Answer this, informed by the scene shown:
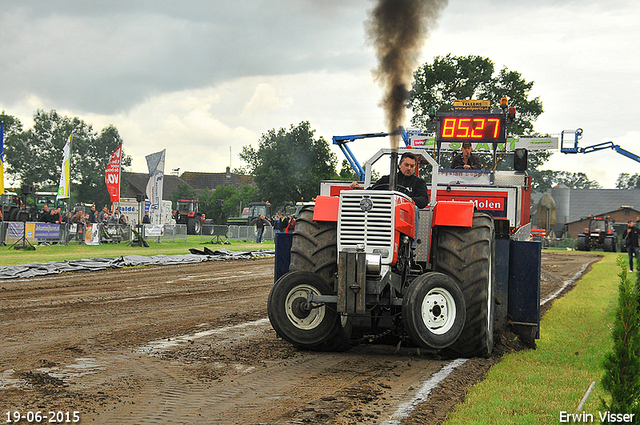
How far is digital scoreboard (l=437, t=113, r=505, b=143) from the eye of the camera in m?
12.1

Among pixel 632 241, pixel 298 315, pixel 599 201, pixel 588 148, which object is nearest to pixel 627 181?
pixel 599 201

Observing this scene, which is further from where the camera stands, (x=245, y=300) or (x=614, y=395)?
(x=245, y=300)

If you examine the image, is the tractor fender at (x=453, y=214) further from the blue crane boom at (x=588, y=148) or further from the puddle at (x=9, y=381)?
the blue crane boom at (x=588, y=148)

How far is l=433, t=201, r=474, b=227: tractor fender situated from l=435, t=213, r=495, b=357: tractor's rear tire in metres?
0.10

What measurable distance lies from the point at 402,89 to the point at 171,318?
454 cm

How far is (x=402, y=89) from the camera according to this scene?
8.89 meters

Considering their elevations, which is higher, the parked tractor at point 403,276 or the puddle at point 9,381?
the parked tractor at point 403,276

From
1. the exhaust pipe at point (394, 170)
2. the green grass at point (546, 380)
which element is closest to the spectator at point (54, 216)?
the green grass at point (546, 380)

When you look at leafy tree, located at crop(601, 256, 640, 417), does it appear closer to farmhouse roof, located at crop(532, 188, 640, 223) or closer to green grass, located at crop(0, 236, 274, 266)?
green grass, located at crop(0, 236, 274, 266)

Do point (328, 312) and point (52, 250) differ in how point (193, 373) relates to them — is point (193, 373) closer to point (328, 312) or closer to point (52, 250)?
point (328, 312)

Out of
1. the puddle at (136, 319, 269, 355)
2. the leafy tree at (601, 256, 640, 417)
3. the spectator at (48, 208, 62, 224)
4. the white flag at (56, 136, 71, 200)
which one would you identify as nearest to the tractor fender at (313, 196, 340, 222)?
the puddle at (136, 319, 269, 355)

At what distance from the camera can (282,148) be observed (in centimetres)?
6900

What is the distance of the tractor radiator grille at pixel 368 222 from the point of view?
6.57 m

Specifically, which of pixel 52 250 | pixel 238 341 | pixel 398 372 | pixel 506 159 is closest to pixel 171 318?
pixel 238 341
